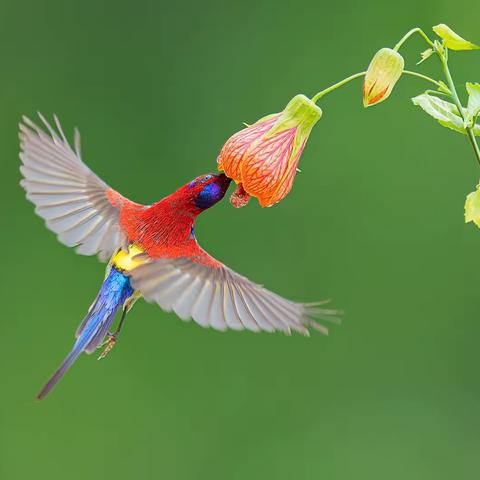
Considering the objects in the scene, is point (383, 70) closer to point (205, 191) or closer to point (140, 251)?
point (205, 191)

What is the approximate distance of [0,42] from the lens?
16.3ft

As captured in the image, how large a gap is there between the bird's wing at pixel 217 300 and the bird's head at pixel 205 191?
0.47ft

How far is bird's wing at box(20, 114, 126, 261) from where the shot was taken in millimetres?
2320

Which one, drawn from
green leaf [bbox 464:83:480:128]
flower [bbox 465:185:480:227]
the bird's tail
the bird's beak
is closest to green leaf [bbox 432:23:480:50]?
green leaf [bbox 464:83:480:128]

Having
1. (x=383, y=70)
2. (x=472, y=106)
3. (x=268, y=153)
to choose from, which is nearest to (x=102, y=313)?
(x=268, y=153)

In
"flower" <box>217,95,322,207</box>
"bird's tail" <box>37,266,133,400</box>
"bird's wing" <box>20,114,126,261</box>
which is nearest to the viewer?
"flower" <box>217,95,322,207</box>

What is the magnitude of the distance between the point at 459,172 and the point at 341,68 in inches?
30.3

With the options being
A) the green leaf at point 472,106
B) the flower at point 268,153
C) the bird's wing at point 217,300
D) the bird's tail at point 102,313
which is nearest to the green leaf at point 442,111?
the green leaf at point 472,106

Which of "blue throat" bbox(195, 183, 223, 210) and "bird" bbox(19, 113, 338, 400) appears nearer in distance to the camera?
"bird" bbox(19, 113, 338, 400)

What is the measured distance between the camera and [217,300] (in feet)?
6.65

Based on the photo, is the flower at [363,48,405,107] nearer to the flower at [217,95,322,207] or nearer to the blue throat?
the flower at [217,95,322,207]

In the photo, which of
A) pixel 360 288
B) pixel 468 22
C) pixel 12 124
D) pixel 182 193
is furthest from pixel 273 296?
pixel 12 124

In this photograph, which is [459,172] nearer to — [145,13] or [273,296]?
[145,13]

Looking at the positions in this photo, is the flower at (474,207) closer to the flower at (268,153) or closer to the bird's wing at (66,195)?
the flower at (268,153)
